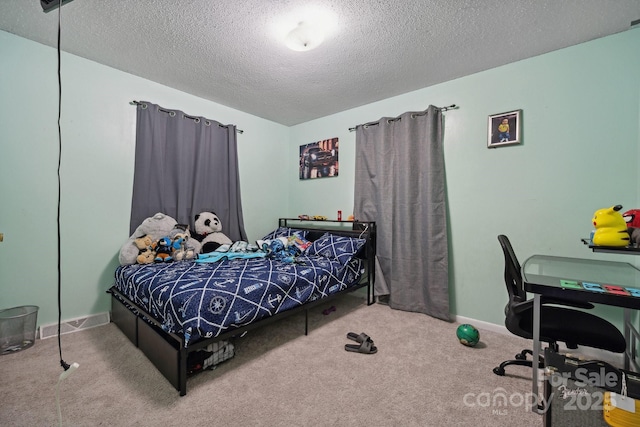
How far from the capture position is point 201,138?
3.15 m

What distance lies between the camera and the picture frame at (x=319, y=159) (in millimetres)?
3678

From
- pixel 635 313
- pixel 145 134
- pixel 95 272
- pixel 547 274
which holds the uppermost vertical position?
pixel 145 134

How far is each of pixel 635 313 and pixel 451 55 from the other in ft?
8.07

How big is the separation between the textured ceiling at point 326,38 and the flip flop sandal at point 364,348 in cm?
243

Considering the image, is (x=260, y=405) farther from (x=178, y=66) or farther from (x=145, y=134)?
(x=178, y=66)

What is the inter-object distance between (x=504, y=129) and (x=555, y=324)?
1.72 m

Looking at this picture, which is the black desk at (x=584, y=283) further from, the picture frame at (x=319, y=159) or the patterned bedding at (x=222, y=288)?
the picture frame at (x=319, y=159)

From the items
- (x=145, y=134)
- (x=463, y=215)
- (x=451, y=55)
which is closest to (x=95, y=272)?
(x=145, y=134)

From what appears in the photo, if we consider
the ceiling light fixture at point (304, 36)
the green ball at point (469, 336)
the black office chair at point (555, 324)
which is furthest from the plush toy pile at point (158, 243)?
the black office chair at point (555, 324)

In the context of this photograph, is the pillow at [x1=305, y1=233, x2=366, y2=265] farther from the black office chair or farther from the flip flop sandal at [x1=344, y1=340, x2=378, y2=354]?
the black office chair

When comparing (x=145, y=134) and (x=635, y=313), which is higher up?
(x=145, y=134)

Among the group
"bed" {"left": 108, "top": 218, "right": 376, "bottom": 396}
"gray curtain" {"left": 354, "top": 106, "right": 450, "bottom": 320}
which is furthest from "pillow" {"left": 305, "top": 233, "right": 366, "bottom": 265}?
"gray curtain" {"left": 354, "top": 106, "right": 450, "bottom": 320}

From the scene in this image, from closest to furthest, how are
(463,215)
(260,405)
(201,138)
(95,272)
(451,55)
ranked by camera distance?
(260,405) → (451,55) → (95,272) → (463,215) → (201,138)

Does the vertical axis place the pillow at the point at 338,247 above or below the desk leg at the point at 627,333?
above
